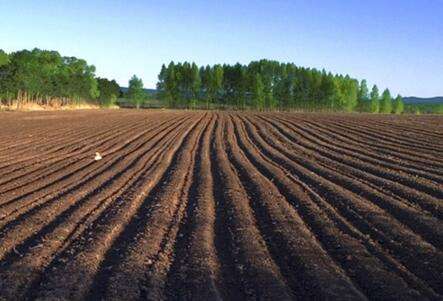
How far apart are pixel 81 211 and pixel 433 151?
14490 millimetres

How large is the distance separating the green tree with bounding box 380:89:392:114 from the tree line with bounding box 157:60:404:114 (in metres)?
16.6

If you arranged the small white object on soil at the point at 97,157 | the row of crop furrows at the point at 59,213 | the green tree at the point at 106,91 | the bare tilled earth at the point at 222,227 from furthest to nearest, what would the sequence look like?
1. the green tree at the point at 106,91
2. the small white object on soil at the point at 97,157
3. the row of crop furrows at the point at 59,213
4. the bare tilled earth at the point at 222,227

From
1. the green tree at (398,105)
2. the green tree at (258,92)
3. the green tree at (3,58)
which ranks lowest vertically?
the green tree at (398,105)

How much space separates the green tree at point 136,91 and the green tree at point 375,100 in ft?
167

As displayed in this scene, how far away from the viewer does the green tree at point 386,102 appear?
478ft

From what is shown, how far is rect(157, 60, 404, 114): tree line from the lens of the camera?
414 feet

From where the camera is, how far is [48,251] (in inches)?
342

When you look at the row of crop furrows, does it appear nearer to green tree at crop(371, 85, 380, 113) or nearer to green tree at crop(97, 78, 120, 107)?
Answer: green tree at crop(97, 78, 120, 107)

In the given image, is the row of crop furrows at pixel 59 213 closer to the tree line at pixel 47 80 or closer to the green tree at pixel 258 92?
the tree line at pixel 47 80

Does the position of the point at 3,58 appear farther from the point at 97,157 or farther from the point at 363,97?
the point at 363,97

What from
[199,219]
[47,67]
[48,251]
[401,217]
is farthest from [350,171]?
[47,67]

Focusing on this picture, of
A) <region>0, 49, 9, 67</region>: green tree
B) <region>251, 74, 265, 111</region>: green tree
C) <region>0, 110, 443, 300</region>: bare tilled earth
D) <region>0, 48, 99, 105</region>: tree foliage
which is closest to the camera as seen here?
<region>0, 110, 443, 300</region>: bare tilled earth

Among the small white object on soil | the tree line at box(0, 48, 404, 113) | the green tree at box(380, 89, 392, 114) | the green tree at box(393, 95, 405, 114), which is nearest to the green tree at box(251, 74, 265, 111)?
the tree line at box(0, 48, 404, 113)

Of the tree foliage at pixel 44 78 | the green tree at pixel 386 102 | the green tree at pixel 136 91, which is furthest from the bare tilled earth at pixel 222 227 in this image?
the green tree at pixel 386 102
